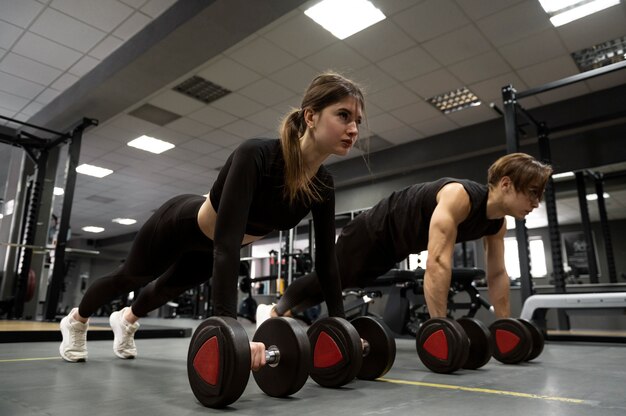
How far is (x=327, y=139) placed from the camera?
1.07 meters

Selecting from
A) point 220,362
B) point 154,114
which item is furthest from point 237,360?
point 154,114

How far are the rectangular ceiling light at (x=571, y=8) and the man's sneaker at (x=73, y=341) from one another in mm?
3587

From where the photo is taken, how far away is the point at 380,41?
364 cm

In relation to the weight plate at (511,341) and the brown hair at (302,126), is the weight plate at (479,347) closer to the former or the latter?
the weight plate at (511,341)

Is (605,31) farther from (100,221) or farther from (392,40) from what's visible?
(100,221)

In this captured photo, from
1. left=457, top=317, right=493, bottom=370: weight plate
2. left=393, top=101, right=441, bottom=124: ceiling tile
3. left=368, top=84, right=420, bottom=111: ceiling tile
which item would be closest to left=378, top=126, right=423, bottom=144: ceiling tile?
left=393, top=101, right=441, bottom=124: ceiling tile

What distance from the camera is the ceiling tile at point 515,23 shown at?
10.7ft

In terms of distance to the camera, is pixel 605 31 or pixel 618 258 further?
pixel 618 258

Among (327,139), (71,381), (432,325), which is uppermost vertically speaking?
(327,139)

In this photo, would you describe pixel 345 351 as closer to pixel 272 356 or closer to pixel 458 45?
pixel 272 356

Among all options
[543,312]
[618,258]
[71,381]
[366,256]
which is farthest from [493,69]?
[618,258]

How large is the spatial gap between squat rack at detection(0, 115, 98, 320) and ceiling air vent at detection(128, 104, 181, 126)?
566 millimetres

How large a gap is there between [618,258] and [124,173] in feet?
31.4

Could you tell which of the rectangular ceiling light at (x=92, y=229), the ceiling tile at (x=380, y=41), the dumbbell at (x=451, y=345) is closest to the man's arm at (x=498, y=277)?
the dumbbell at (x=451, y=345)
